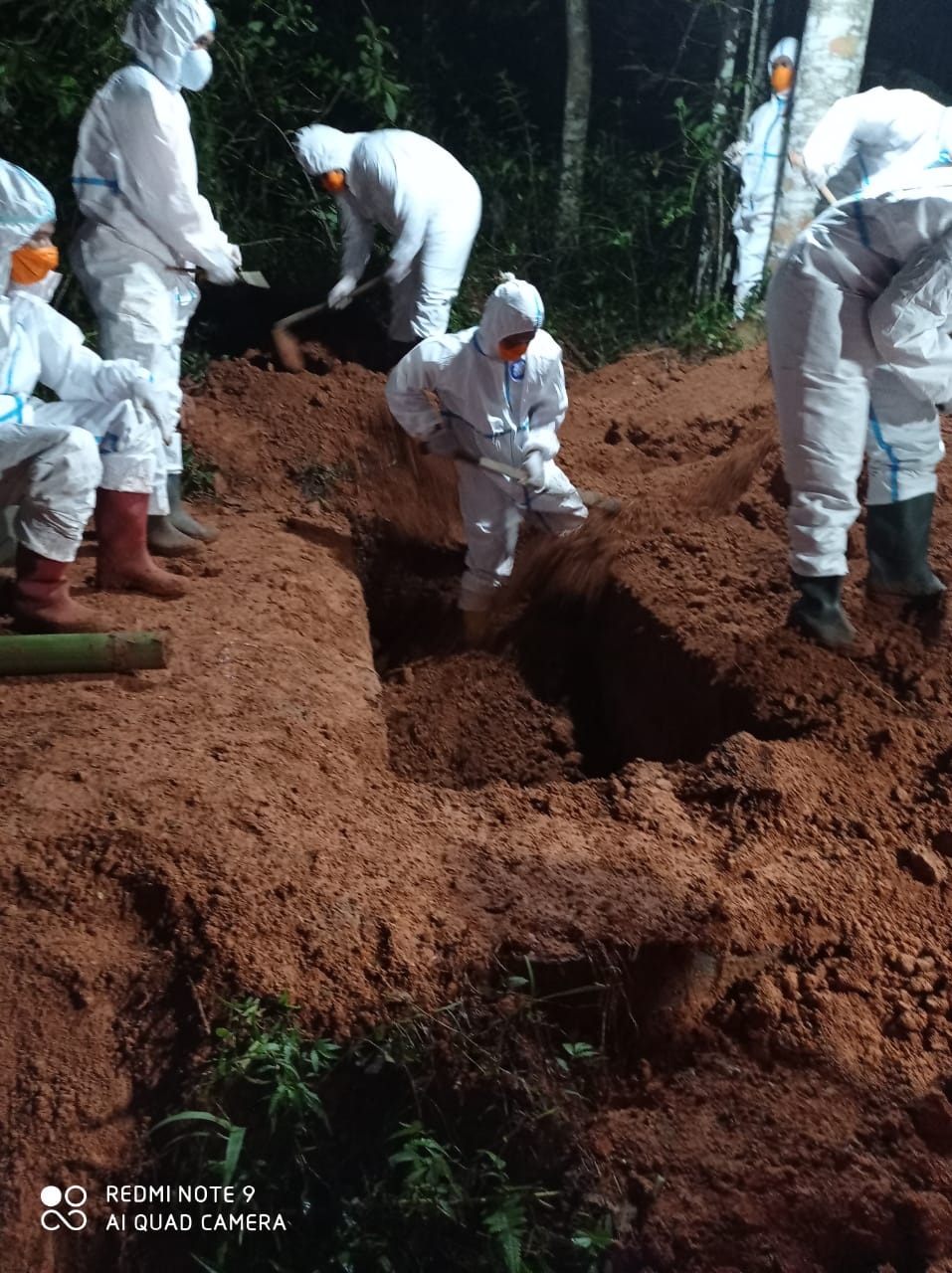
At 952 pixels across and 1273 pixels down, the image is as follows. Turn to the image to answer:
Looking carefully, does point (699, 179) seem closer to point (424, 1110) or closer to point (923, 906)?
point (923, 906)

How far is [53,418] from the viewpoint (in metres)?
3.46

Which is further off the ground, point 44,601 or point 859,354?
point 859,354

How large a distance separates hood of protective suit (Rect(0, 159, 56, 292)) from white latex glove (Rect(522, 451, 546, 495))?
1938 mm

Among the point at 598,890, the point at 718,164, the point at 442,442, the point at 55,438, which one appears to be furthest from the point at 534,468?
the point at 718,164

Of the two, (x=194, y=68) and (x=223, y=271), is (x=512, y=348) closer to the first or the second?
(x=223, y=271)

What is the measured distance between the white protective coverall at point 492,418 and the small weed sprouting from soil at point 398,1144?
102 inches

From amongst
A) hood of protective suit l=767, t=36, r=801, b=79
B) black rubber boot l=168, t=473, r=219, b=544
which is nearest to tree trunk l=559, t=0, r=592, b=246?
hood of protective suit l=767, t=36, r=801, b=79

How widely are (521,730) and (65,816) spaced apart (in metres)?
2.19

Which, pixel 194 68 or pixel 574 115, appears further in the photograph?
pixel 574 115

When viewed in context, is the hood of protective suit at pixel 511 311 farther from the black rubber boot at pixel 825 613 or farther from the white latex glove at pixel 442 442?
the black rubber boot at pixel 825 613

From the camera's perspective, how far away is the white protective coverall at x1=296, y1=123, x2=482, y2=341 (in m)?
5.75

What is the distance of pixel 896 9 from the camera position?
7328mm

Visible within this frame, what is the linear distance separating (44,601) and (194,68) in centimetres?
210

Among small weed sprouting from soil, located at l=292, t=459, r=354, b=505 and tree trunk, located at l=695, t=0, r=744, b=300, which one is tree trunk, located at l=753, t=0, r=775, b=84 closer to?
tree trunk, located at l=695, t=0, r=744, b=300
